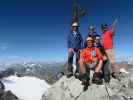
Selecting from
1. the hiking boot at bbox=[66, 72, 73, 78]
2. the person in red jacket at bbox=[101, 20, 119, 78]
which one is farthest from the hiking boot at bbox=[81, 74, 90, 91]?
the person in red jacket at bbox=[101, 20, 119, 78]

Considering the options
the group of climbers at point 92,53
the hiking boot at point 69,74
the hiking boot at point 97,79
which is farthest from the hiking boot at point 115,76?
the hiking boot at point 69,74

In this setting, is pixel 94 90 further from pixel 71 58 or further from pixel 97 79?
pixel 71 58

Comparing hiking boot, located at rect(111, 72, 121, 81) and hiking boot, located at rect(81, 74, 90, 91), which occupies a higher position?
hiking boot, located at rect(111, 72, 121, 81)

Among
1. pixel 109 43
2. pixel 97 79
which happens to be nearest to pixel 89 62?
pixel 97 79

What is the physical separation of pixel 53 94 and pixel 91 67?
17.3 ft

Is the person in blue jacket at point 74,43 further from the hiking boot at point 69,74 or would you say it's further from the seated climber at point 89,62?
the seated climber at point 89,62

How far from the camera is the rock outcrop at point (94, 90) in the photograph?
730 inches

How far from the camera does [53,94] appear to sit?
72.6 feet

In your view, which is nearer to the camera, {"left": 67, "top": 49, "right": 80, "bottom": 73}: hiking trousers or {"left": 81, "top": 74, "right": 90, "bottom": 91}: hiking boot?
{"left": 81, "top": 74, "right": 90, "bottom": 91}: hiking boot

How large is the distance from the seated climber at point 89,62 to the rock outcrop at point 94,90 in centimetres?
62

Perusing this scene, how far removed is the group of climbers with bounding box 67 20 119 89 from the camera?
725 inches

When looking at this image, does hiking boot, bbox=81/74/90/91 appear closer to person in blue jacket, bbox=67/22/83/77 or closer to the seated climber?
the seated climber

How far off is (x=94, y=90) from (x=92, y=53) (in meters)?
2.65

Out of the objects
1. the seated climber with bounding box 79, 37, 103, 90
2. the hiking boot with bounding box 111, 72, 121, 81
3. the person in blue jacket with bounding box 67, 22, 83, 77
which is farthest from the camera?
the person in blue jacket with bounding box 67, 22, 83, 77
